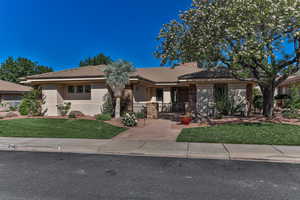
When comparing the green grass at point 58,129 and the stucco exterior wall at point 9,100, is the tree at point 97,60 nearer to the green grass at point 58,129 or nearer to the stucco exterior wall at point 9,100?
the stucco exterior wall at point 9,100

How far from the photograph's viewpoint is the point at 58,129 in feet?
35.2

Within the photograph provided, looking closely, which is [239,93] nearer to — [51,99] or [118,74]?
[118,74]

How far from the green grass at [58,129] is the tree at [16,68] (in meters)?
47.2

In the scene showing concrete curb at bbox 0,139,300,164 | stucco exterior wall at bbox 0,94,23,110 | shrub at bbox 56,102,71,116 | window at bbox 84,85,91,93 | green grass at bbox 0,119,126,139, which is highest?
window at bbox 84,85,91,93

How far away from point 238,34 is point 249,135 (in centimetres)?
458

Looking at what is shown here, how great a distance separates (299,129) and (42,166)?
35.4 ft

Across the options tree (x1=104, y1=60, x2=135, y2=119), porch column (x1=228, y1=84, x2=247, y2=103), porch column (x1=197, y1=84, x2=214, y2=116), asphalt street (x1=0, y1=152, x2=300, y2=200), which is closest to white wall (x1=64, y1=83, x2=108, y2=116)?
tree (x1=104, y1=60, x2=135, y2=119)

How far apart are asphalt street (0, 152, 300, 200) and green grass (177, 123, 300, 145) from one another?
2.17 meters

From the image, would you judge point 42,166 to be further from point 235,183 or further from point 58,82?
point 58,82

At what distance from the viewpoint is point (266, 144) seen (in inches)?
292

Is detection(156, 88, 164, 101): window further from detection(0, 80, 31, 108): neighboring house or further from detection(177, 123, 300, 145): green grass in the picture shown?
detection(0, 80, 31, 108): neighboring house

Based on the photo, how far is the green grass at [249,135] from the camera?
25.5 feet

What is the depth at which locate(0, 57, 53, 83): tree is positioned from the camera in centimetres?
5103

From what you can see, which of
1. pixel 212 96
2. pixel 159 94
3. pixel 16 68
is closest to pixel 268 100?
pixel 212 96
